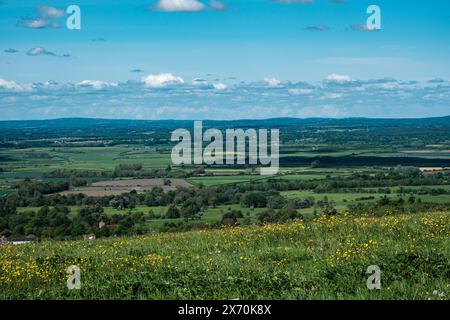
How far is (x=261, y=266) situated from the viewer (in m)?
10.9

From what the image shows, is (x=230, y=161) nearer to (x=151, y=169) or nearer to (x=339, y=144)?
(x=151, y=169)

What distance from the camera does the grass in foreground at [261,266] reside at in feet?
30.3

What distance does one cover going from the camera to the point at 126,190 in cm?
6712

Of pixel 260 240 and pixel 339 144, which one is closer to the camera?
pixel 260 240

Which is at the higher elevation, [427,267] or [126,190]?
[427,267]

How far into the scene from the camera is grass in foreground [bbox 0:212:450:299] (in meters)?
9.23

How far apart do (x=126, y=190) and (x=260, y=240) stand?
177 ft
